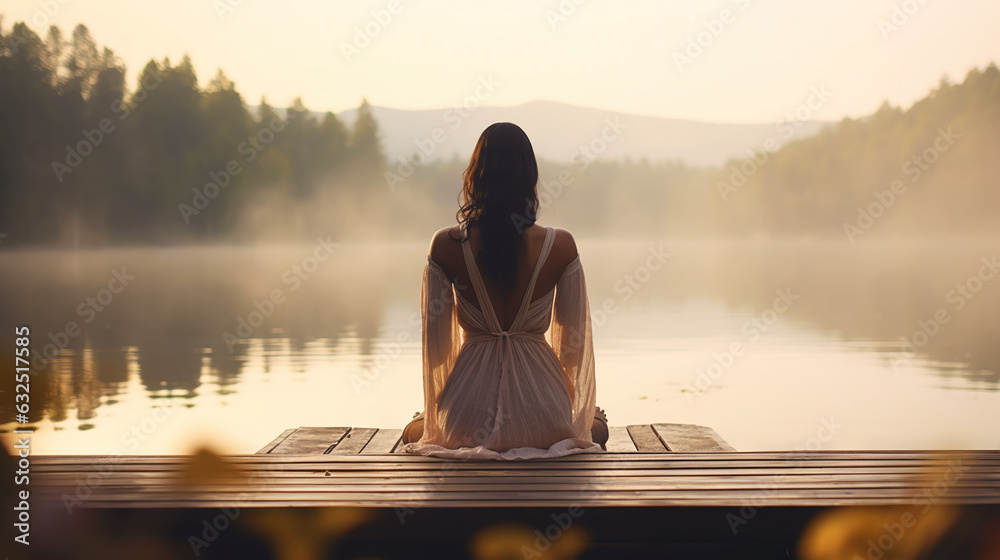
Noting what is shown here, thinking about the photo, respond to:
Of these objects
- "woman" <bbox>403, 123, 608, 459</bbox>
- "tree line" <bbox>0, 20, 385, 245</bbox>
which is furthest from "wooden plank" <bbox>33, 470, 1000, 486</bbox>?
"tree line" <bbox>0, 20, 385, 245</bbox>

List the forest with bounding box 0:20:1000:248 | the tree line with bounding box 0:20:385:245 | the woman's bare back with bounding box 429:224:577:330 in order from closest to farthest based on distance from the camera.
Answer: the woman's bare back with bounding box 429:224:577:330, the tree line with bounding box 0:20:385:245, the forest with bounding box 0:20:1000:248

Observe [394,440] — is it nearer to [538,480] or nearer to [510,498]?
[538,480]

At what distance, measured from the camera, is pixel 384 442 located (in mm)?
4312

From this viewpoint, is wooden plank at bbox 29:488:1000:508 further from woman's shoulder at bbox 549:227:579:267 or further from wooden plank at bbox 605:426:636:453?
wooden plank at bbox 605:426:636:453

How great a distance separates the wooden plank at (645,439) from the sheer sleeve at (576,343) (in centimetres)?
66

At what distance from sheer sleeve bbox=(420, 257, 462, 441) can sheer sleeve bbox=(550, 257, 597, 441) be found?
440 mm

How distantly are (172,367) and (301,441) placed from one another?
456 cm

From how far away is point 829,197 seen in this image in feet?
234

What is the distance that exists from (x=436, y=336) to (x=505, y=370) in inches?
12.8

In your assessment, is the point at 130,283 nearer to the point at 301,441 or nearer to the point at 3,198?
the point at 301,441

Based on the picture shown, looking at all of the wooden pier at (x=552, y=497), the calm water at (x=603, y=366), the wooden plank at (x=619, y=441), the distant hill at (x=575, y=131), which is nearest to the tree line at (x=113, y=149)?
the calm water at (x=603, y=366)

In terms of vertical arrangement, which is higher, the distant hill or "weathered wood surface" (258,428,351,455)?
the distant hill

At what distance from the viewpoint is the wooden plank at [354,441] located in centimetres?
416

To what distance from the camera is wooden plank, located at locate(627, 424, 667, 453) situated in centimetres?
410
